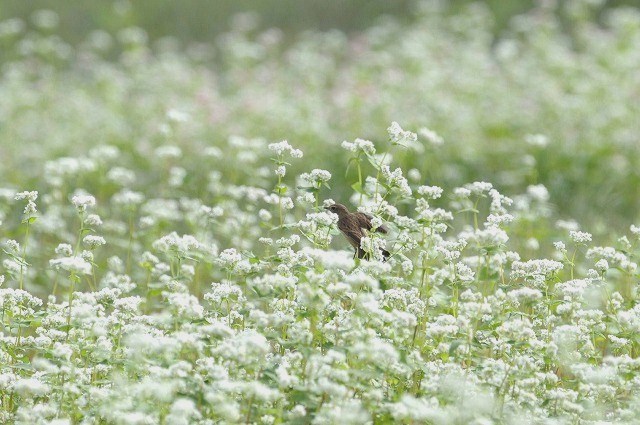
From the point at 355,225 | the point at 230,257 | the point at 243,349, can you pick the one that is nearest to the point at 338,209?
the point at 355,225

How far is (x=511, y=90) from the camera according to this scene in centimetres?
855

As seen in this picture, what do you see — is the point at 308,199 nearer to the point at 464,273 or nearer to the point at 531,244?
the point at 464,273

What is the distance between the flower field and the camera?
3217 mm

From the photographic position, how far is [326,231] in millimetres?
3852

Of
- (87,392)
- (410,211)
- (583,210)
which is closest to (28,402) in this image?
(87,392)

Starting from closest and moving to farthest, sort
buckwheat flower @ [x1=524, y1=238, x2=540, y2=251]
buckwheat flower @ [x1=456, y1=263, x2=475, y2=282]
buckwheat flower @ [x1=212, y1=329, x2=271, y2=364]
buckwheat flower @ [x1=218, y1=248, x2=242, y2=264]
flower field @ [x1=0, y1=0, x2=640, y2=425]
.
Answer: buckwheat flower @ [x1=212, y1=329, x2=271, y2=364] < flower field @ [x1=0, y1=0, x2=640, y2=425] < buckwheat flower @ [x1=218, y1=248, x2=242, y2=264] < buckwheat flower @ [x1=456, y1=263, x2=475, y2=282] < buckwheat flower @ [x1=524, y1=238, x2=540, y2=251]

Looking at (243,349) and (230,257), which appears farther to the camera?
(230,257)

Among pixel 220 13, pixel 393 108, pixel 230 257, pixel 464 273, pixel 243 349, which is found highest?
pixel 220 13

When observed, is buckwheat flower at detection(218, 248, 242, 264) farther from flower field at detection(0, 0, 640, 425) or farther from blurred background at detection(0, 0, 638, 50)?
blurred background at detection(0, 0, 638, 50)

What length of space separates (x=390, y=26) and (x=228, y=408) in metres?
7.61

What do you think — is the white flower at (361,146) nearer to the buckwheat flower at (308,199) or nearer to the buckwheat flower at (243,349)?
the buckwheat flower at (308,199)

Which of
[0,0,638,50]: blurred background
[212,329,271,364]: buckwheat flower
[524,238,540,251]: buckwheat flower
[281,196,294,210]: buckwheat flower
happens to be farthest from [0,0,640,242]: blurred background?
[212,329,271,364]: buckwheat flower

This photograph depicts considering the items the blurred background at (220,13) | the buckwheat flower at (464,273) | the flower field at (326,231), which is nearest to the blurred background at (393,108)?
the flower field at (326,231)

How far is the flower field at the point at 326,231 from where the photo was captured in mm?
3217
